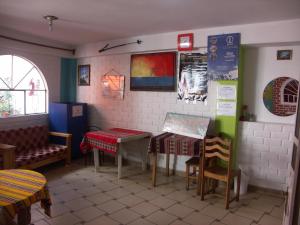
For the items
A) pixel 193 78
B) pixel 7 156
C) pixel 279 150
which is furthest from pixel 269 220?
pixel 7 156

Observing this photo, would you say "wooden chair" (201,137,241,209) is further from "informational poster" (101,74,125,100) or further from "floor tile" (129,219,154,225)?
"informational poster" (101,74,125,100)

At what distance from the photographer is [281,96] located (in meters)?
3.52

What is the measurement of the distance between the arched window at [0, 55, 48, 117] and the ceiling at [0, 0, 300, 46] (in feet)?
2.36

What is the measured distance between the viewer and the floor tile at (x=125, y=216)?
9.15 feet

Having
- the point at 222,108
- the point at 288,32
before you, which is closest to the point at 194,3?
the point at 288,32

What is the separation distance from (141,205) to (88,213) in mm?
657

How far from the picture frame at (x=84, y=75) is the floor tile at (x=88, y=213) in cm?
306

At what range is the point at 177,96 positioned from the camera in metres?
4.17

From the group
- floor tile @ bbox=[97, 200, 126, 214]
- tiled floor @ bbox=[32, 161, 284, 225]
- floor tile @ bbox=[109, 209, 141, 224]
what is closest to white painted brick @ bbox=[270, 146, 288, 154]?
tiled floor @ bbox=[32, 161, 284, 225]

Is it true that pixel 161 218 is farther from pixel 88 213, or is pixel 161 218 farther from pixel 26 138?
pixel 26 138

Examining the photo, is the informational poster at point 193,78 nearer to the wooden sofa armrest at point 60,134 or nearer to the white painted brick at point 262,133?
the white painted brick at point 262,133

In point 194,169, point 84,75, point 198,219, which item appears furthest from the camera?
point 84,75

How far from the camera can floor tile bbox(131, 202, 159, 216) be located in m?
2.98

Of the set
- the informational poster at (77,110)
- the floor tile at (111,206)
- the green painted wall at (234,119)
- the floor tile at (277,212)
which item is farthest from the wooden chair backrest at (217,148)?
the informational poster at (77,110)
